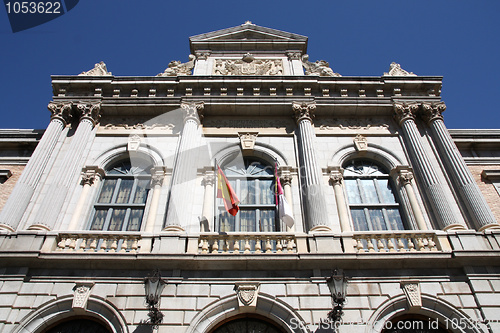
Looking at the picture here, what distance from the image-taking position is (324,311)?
29.7 ft

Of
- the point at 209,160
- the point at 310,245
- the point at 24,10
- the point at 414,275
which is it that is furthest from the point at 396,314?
the point at 24,10

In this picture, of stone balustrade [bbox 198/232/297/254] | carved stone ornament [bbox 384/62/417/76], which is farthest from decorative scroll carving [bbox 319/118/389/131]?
stone balustrade [bbox 198/232/297/254]

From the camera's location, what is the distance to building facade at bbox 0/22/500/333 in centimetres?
924

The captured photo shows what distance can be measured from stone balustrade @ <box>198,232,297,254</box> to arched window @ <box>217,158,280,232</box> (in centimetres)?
117

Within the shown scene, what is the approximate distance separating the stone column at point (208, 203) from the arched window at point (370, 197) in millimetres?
4675

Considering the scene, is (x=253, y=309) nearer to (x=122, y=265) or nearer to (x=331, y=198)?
(x=122, y=265)

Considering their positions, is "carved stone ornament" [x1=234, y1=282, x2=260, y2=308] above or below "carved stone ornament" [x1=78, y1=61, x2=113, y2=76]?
below

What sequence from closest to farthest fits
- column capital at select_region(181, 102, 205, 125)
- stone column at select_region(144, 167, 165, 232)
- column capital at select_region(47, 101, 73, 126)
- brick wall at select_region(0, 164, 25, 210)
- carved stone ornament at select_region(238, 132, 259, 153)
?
stone column at select_region(144, 167, 165, 232) < brick wall at select_region(0, 164, 25, 210) < carved stone ornament at select_region(238, 132, 259, 153) < column capital at select_region(47, 101, 73, 126) < column capital at select_region(181, 102, 205, 125)

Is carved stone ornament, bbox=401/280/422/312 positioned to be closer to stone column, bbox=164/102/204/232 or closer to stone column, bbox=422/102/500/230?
stone column, bbox=422/102/500/230

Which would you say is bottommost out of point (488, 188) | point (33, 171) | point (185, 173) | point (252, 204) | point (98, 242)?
point (98, 242)

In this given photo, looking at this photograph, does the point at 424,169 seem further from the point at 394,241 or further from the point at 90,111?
the point at 90,111

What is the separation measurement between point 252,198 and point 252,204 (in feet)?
0.94

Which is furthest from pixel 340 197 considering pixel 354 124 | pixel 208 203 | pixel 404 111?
pixel 404 111

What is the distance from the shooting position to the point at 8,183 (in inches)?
566
